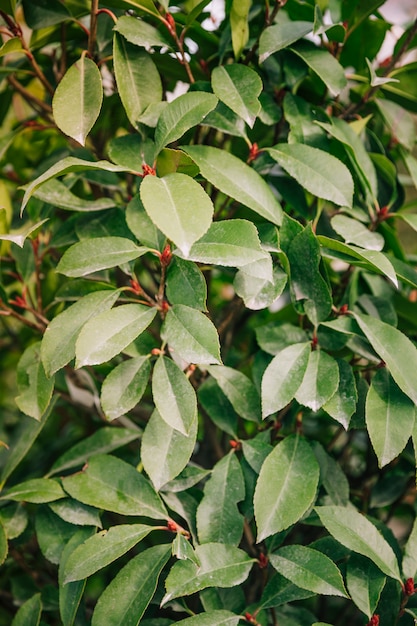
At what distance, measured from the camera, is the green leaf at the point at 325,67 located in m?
0.68

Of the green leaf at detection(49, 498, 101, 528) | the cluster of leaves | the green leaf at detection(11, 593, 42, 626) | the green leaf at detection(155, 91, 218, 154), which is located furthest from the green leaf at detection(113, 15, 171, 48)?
the green leaf at detection(11, 593, 42, 626)

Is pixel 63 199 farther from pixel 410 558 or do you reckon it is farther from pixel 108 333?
pixel 410 558

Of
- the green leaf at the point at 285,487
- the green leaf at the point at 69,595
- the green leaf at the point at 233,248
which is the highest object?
the green leaf at the point at 233,248

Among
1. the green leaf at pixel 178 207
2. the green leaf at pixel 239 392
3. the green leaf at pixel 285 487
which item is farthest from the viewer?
the green leaf at pixel 239 392

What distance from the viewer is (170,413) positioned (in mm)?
566

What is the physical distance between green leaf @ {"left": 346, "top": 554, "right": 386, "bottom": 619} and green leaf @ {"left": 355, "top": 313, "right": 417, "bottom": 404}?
0.20 m

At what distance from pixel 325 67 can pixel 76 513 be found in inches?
23.5

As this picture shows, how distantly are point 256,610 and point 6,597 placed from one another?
0.48m

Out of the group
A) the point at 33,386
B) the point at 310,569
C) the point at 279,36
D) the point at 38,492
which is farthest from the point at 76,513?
the point at 279,36

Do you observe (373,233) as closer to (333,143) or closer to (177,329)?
(333,143)

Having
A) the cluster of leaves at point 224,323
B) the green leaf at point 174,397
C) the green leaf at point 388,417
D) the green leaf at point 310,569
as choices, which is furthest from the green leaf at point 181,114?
the green leaf at point 310,569

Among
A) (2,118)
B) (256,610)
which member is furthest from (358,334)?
→ (2,118)

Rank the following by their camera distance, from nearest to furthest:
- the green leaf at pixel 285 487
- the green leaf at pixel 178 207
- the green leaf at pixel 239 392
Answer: the green leaf at pixel 178 207 < the green leaf at pixel 285 487 < the green leaf at pixel 239 392

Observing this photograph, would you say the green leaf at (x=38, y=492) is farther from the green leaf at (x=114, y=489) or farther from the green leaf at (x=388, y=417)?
the green leaf at (x=388, y=417)
